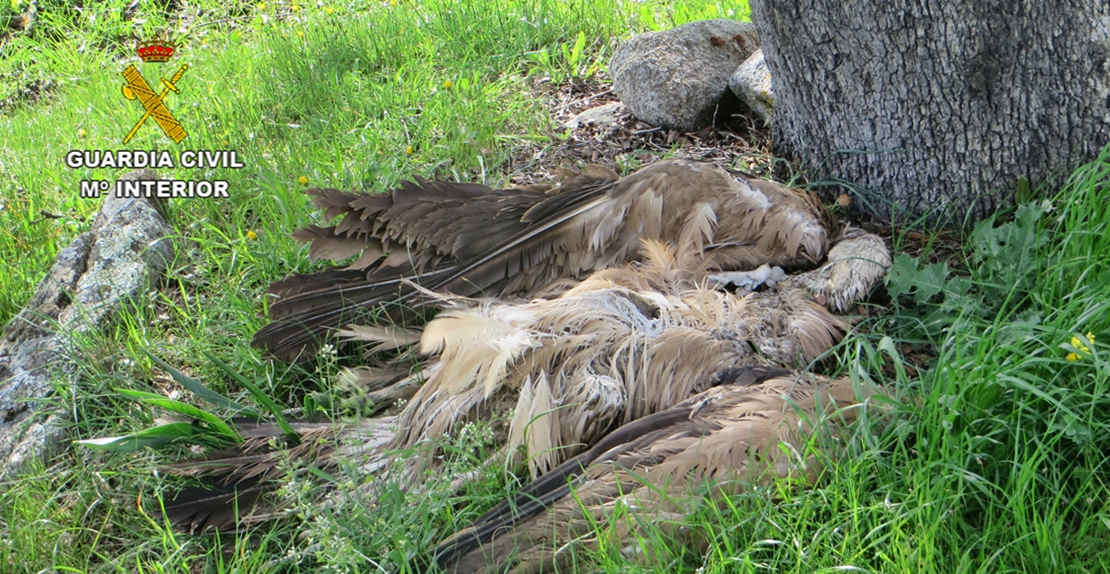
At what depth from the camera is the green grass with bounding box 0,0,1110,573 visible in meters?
1.91

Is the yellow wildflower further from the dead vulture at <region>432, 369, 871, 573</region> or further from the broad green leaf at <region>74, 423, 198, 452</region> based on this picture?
the broad green leaf at <region>74, 423, 198, 452</region>

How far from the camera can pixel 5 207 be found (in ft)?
13.5

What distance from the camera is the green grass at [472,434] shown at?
1.91 m

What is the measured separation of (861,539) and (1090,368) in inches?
27.5

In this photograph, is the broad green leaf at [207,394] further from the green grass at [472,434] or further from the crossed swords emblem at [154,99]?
the crossed swords emblem at [154,99]

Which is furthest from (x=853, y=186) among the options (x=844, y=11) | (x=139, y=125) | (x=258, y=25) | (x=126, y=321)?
(x=258, y=25)

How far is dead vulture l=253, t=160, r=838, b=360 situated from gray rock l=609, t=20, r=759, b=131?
2.99ft

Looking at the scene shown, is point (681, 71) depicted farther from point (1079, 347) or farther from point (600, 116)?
point (1079, 347)

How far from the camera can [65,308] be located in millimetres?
3299

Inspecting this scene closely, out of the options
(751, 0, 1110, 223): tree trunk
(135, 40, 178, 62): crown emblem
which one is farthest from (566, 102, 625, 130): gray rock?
(135, 40, 178, 62): crown emblem

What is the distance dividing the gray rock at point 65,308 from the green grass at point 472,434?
0.08 meters

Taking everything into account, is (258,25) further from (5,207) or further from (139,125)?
(5,207)

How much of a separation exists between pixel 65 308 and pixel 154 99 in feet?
5.95

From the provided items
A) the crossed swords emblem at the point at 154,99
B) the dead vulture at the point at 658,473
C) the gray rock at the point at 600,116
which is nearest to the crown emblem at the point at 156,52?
the crossed swords emblem at the point at 154,99
